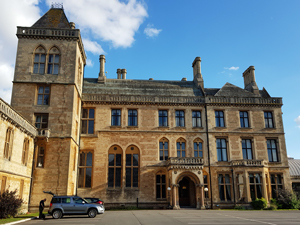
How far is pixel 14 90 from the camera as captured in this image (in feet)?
93.7

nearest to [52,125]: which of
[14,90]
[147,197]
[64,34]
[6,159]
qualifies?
[14,90]

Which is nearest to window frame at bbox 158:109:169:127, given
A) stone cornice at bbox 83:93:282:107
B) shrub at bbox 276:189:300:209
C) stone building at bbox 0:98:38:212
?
A: stone cornice at bbox 83:93:282:107

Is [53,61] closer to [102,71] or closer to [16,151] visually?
[102,71]

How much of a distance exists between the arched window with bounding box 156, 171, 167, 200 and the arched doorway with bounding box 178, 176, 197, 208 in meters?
2.82

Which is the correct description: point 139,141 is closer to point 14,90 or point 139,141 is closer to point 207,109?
point 207,109

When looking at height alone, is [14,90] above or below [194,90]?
below

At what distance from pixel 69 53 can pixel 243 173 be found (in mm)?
23241

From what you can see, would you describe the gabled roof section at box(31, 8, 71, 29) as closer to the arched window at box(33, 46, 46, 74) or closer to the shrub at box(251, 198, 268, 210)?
the arched window at box(33, 46, 46, 74)

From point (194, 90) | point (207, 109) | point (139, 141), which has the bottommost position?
point (139, 141)

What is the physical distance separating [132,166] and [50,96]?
466 inches

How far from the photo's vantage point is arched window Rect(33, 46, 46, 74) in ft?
97.8

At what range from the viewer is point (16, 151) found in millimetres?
22984

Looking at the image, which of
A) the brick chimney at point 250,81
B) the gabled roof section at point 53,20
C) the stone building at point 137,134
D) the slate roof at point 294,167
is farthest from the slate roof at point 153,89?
the slate roof at point 294,167

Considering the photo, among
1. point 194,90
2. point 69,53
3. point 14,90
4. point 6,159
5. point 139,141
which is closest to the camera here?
point 6,159
